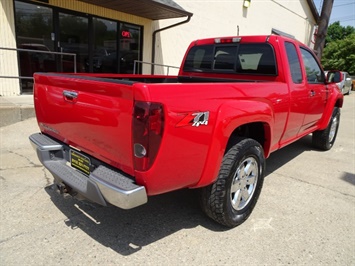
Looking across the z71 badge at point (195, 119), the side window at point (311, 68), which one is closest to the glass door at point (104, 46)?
the side window at point (311, 68)

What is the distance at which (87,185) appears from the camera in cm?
228

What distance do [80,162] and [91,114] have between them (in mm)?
528

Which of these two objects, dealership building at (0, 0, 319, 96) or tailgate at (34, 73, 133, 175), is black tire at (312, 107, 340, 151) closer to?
tailgate at (34, 73, 133, 175)

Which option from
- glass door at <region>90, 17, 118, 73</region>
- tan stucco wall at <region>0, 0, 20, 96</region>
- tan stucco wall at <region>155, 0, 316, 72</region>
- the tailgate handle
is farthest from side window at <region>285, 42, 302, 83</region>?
tan stucco wall at <region>155, 0, 316, 72</region>

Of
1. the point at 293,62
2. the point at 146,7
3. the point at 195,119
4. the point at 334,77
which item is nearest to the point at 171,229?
the point at 195,119

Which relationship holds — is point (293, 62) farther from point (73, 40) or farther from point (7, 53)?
point (73, 40)

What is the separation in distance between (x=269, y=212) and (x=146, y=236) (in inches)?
56.6

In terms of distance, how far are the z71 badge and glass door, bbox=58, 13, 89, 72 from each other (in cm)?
766

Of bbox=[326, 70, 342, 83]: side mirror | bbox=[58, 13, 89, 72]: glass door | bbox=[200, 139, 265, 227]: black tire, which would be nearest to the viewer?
bbox=[200, 139, 265, 227]: black tire

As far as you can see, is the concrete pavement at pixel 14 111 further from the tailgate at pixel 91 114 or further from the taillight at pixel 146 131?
the taillight at pixel 146 131

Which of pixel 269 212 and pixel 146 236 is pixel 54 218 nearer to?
pixel 146 236

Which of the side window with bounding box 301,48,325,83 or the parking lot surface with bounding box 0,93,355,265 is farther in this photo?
the side window with bounding box 301,48,325,83

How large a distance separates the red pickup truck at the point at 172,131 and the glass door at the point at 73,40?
21.2 ft

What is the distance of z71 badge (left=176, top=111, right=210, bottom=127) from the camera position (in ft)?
6.97
